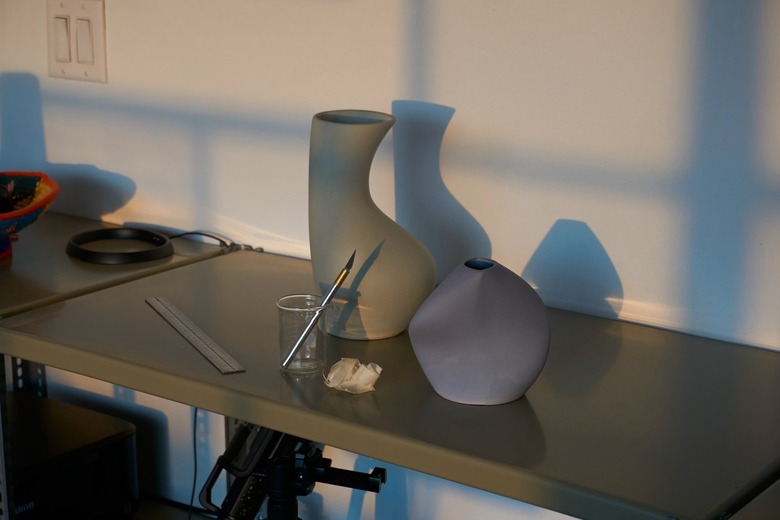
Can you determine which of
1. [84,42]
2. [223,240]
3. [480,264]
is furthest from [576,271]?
[84,42]

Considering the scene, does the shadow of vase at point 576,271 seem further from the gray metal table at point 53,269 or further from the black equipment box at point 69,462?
the black equipment box at point 69,462

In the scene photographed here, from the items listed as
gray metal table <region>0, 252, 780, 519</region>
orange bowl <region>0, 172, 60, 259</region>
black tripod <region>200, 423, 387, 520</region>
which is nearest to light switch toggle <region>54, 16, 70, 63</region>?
orange bowl <region>0, 172, 60, 259</region>

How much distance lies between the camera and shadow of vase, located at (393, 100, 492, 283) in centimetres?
137

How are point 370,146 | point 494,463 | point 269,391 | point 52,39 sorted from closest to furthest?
point 494,463
point 269,391
point 370,146
point 52,39

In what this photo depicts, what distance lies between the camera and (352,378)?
1019 mm

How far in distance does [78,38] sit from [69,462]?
729mm

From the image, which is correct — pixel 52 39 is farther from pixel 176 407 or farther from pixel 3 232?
pixel 176 407

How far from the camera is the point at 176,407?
1.80 m

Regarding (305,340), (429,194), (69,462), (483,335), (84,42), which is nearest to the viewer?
(483,335)

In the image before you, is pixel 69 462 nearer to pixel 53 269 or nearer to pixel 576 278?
pixel 53 269

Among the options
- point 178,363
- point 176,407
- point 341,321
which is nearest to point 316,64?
point 341,321

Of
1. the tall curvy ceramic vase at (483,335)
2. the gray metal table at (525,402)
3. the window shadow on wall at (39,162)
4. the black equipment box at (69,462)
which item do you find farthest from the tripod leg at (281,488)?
the window shadow on wall at (39,162)

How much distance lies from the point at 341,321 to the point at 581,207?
0.36 m

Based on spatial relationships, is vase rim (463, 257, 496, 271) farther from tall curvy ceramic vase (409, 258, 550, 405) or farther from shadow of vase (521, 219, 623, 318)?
shadow of vase (521, 219, 623, 318)
